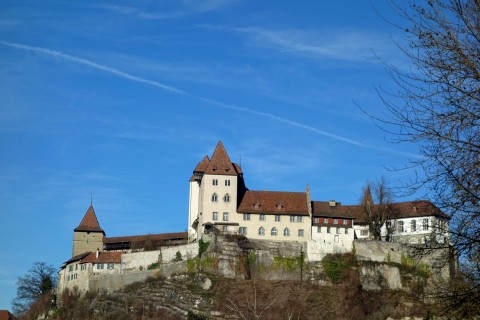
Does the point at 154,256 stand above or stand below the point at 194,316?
above

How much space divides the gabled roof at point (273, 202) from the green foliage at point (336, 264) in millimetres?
5777

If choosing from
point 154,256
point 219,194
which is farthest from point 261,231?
point 154,256

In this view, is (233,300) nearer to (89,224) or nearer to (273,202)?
(273,202)

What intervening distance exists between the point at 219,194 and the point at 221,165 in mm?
3689

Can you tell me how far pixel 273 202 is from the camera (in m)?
84.6

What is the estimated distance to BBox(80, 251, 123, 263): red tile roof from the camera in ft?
277

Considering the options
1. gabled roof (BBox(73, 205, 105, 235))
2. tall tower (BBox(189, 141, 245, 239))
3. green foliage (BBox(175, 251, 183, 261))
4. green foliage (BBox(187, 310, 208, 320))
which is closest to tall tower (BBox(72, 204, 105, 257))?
gabled roof (BBox(73, 205, 105, 235))

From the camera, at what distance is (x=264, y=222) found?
8275 cm

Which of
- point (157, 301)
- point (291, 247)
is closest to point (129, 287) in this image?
point (157, 301)

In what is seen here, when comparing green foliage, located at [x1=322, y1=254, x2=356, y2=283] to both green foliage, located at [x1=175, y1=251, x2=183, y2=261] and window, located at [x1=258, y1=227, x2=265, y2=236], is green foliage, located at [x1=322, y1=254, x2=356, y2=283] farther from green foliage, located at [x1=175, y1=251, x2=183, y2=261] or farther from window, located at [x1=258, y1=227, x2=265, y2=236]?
green foliage, located at [x1=175, y1=251, x2=183, y2=261]

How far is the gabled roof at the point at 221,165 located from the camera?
3342 inches

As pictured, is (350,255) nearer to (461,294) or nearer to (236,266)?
(236,266)

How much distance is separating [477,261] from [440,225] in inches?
43.0

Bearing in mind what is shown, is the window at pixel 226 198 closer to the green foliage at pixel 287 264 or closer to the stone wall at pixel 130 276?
the stone wall at pixel 130 276
